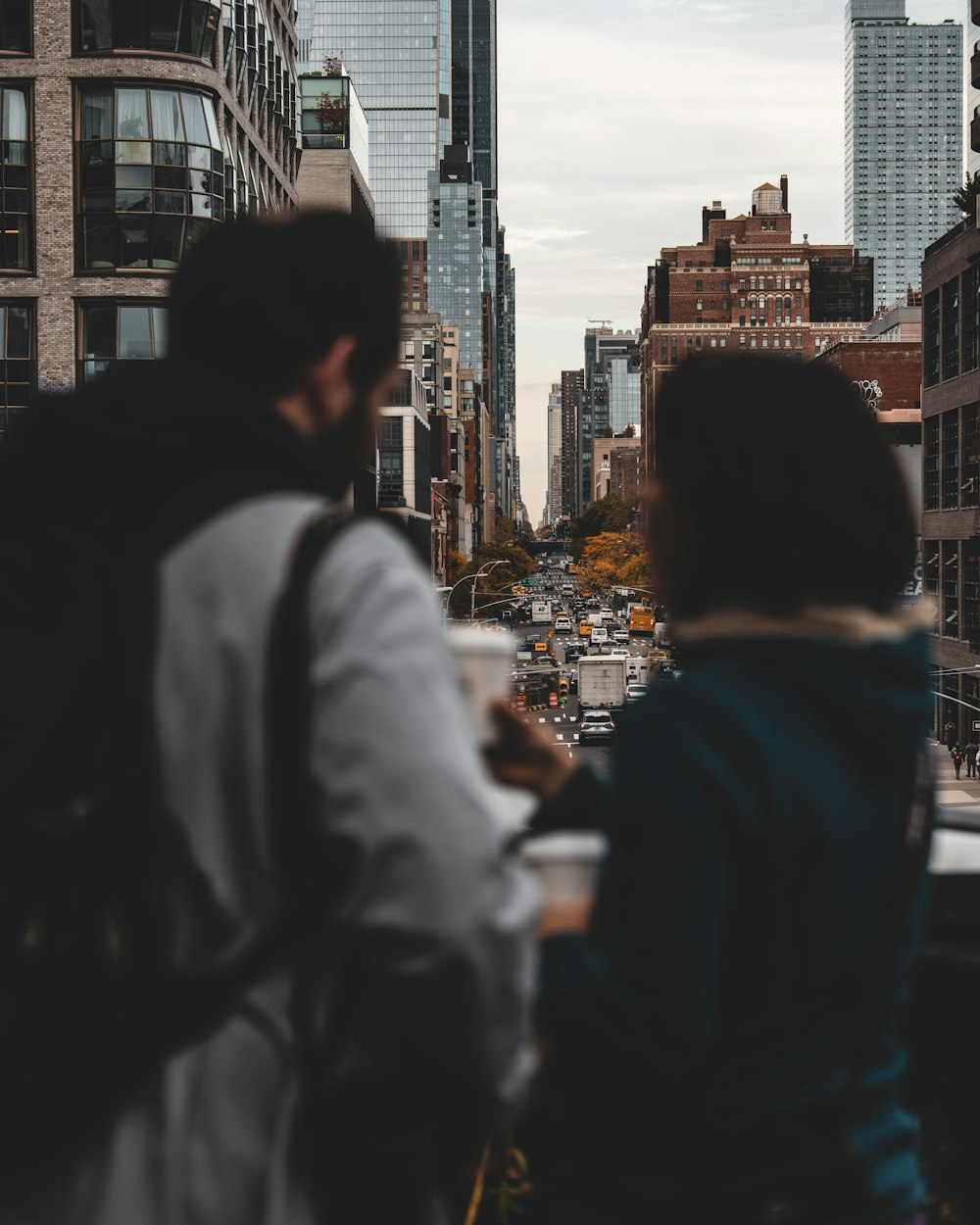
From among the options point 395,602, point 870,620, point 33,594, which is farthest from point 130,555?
point 870,620

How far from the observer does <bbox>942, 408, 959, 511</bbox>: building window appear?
202 feet

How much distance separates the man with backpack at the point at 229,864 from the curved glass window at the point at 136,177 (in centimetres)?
3417

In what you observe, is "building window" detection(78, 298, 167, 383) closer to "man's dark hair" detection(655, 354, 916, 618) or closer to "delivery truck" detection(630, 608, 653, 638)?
"man's dark hair" detection(655, 354, 916, 618)

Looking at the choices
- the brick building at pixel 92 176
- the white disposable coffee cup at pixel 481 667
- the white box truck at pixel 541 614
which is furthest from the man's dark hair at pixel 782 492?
the white box truck at pixel 541 614

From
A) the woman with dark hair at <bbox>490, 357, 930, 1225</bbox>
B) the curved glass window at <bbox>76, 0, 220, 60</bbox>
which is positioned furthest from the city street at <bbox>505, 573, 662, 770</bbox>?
the woman with dark hair at <bbox>490, 357, 930, 1225</bbox>

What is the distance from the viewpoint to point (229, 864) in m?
1.74

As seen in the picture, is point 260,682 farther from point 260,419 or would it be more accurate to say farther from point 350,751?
point 260,419

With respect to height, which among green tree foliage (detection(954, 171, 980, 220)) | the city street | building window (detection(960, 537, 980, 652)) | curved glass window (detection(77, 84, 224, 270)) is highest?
green tree foliage (detection(954, 171, 980, 220))

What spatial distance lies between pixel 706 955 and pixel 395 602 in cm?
64

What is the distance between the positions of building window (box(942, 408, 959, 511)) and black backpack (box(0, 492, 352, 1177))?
63169mm

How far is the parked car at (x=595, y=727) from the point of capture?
58.9m

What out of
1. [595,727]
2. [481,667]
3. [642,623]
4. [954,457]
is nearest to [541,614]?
[642,623]

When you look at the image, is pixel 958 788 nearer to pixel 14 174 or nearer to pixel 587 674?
pixel 587 674

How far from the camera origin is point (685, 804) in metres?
1.77
